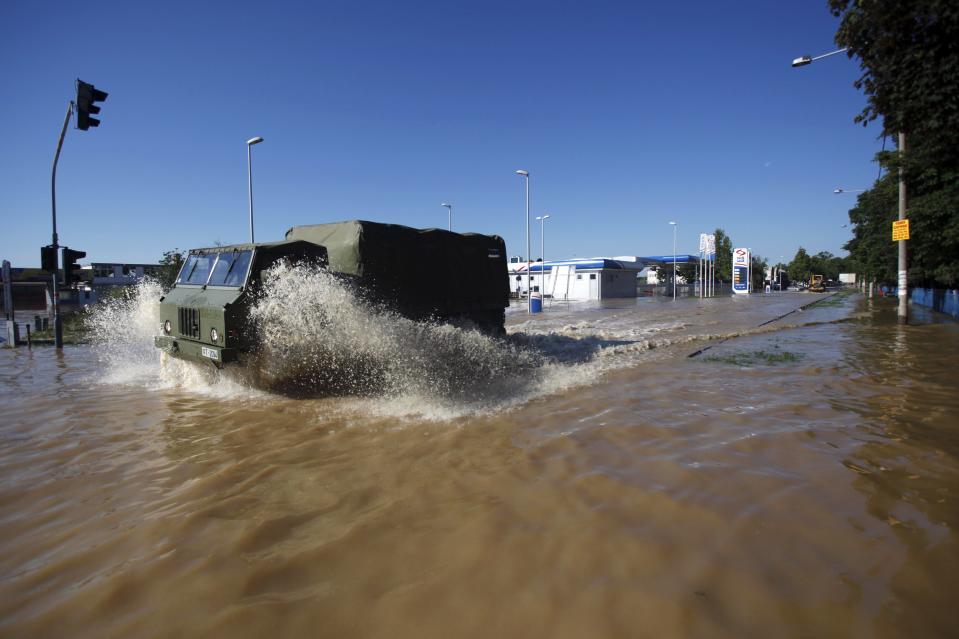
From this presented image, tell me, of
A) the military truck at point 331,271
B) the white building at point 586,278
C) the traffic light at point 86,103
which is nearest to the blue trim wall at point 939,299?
the white building at point 586,278

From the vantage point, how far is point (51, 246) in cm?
1376

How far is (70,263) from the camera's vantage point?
1374 cm

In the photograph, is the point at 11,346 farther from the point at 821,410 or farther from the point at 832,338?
the point at 832,338

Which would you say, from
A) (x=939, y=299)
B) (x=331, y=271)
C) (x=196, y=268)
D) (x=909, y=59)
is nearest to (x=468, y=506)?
(x=331, y=271)

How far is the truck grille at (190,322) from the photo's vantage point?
287 inches

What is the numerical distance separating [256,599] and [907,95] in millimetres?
10730

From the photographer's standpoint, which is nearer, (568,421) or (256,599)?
(256,599)

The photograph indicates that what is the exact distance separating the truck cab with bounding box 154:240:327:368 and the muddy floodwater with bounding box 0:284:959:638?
2.02 feet

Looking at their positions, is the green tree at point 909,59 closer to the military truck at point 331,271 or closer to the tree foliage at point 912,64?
the tree foliage at point 912,64

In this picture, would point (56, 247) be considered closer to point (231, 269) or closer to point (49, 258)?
point (49, 258)

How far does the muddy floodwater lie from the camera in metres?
2.50

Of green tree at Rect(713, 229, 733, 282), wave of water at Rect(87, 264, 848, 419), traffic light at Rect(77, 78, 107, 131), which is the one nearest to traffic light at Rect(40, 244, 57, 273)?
traffic light at Rect(77, 78, 107, 131)

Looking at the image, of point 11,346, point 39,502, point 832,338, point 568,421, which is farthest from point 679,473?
point 11,346

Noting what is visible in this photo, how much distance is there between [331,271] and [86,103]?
847 centimetres
